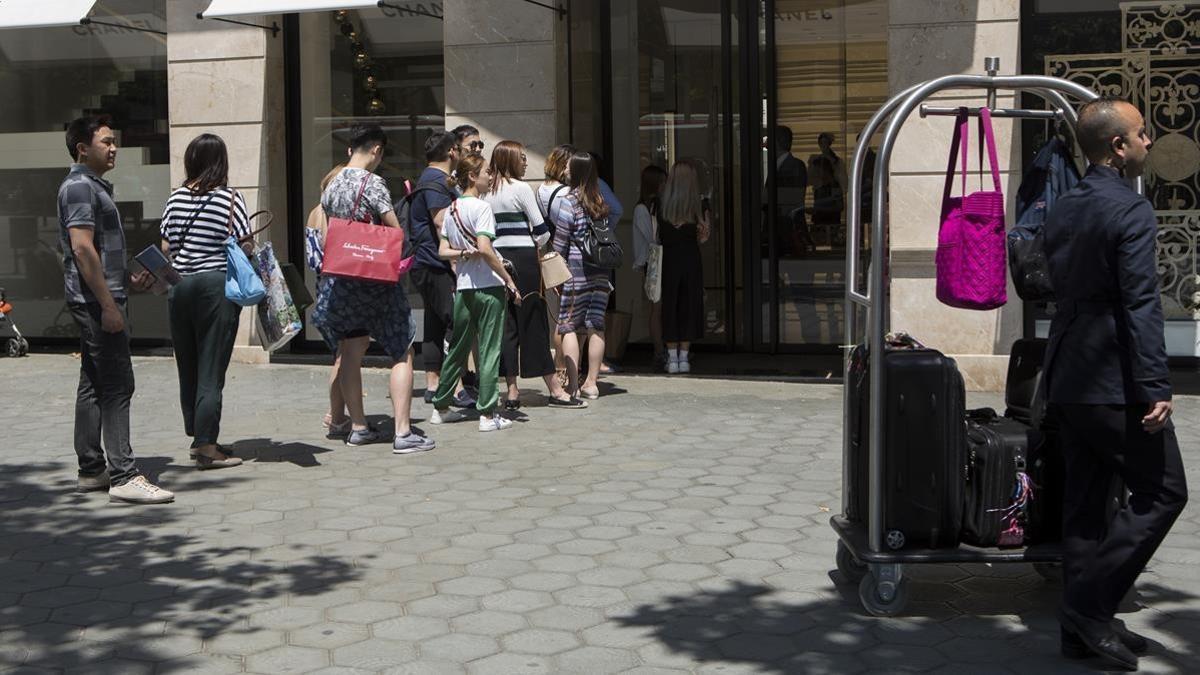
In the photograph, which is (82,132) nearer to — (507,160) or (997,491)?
(507,160)

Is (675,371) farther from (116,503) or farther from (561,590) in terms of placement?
(561,590)

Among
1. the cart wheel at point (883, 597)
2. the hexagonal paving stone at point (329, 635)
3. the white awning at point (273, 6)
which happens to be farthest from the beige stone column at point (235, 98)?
the cart wheel at point (883, 597)

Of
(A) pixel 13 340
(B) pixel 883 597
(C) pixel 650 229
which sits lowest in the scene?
(B) pixel 883 597

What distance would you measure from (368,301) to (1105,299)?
4.79 metres

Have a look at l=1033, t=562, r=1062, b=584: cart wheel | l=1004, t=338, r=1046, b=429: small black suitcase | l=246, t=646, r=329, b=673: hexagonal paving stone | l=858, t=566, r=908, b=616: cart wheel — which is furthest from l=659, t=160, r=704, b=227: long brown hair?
l=246, t=646, r=329, b=673: hexagonal paving stone

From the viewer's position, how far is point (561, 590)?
5.82m

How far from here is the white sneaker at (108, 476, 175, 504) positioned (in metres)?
7.42

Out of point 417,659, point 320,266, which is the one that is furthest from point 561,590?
point 320,266

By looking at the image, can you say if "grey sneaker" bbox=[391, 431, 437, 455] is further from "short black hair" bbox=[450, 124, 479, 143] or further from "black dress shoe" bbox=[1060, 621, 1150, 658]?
"black dress shoe" bbox=[1060, 621, 1150, 658]

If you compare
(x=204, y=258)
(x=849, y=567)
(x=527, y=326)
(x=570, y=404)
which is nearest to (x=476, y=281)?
(x=527, y=326)

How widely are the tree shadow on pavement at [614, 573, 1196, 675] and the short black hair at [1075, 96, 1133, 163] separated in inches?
64.4

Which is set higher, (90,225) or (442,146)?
(442,146)

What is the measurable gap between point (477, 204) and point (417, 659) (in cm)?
439

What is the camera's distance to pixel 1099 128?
4961 millimetres
